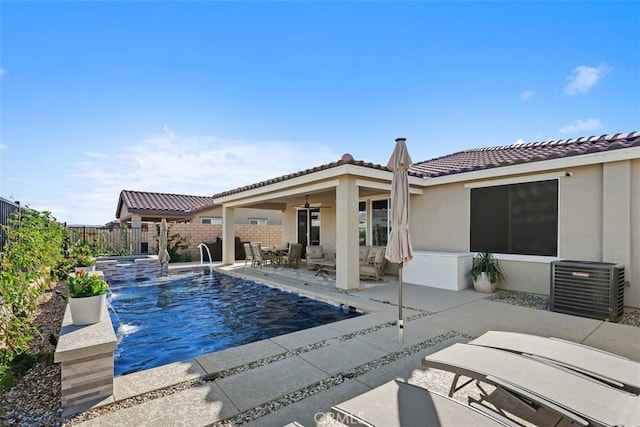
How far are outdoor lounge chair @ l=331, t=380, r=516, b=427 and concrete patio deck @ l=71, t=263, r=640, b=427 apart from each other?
819 mm

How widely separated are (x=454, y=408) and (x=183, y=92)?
11327mm

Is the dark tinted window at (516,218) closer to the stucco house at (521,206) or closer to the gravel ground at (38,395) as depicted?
the stucco house at (521,206)

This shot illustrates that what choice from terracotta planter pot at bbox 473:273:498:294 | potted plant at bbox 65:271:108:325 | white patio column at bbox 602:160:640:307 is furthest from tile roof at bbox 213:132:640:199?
potted plant at bbox 65:271:108:325

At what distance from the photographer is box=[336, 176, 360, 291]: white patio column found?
8.88 meters

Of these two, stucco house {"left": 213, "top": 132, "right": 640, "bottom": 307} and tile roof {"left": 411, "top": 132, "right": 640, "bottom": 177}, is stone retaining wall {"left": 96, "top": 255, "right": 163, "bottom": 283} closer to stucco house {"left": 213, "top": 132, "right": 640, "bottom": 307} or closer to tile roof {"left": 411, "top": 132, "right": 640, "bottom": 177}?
stucco house {"left": 213, "top": 132, "right": 640, "bottom": 307}

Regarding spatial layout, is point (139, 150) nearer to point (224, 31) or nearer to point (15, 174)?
point (15, 174)

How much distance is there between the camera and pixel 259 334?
615 centimetres

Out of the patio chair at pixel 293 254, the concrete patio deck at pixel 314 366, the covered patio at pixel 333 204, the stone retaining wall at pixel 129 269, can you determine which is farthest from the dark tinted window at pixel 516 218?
the stone retaining wall at pixel 129 269

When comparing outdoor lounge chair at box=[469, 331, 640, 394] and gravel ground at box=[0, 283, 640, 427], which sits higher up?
outdoor lounge chair at box=[469, 331, 640, 394]

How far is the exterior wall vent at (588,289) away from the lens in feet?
20.6

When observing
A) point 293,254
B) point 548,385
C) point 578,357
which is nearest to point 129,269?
point 293,254

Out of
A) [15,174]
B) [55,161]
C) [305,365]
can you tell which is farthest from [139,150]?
[305,365]

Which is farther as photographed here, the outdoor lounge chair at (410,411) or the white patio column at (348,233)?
the white patio column at (348,233)

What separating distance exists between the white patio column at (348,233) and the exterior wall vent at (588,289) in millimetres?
4819
